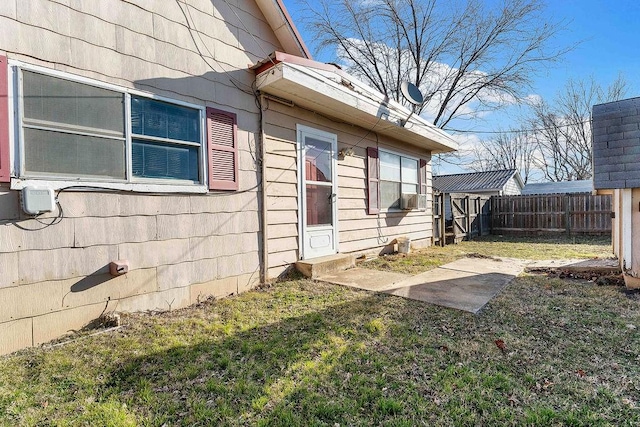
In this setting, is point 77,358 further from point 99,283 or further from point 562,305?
point 562,305

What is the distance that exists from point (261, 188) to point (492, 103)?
51.0 feet

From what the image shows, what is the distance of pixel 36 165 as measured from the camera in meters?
A: 2.73

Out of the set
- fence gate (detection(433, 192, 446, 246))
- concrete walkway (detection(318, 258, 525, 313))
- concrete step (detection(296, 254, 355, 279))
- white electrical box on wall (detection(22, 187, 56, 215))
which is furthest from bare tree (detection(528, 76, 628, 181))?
white electrical box on wall (detection(22, 187, 56, 215))

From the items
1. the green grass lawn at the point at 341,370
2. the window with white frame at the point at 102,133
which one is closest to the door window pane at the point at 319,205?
the window with white frame at the point at 102,133

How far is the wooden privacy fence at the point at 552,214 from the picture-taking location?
430 inches

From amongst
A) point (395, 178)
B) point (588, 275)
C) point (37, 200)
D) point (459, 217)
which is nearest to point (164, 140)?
point (37, 200)

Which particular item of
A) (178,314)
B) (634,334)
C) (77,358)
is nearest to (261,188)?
(178,314)

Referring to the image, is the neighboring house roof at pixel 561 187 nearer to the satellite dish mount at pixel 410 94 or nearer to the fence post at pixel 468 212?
the fence post at pixel 468 212

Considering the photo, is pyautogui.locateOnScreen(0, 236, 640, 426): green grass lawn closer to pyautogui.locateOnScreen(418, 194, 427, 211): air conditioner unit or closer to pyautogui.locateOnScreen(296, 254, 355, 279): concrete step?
pyautogui.locateOnScreen(296, 254, 355, 279): concrete step

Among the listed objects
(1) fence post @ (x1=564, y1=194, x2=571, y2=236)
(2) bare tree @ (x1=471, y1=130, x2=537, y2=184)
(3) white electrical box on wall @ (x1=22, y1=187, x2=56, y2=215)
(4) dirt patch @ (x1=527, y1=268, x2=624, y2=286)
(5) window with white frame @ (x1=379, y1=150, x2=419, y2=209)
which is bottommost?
(4) dirt patch @ (x1=527, y1=268, x2=624, y2=286)

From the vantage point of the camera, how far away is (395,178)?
7398 mm

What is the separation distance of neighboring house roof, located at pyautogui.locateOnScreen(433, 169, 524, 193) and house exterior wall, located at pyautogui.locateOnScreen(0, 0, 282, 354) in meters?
16.8

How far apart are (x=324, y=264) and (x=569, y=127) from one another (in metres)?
27.9

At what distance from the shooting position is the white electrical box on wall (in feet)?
8.59
